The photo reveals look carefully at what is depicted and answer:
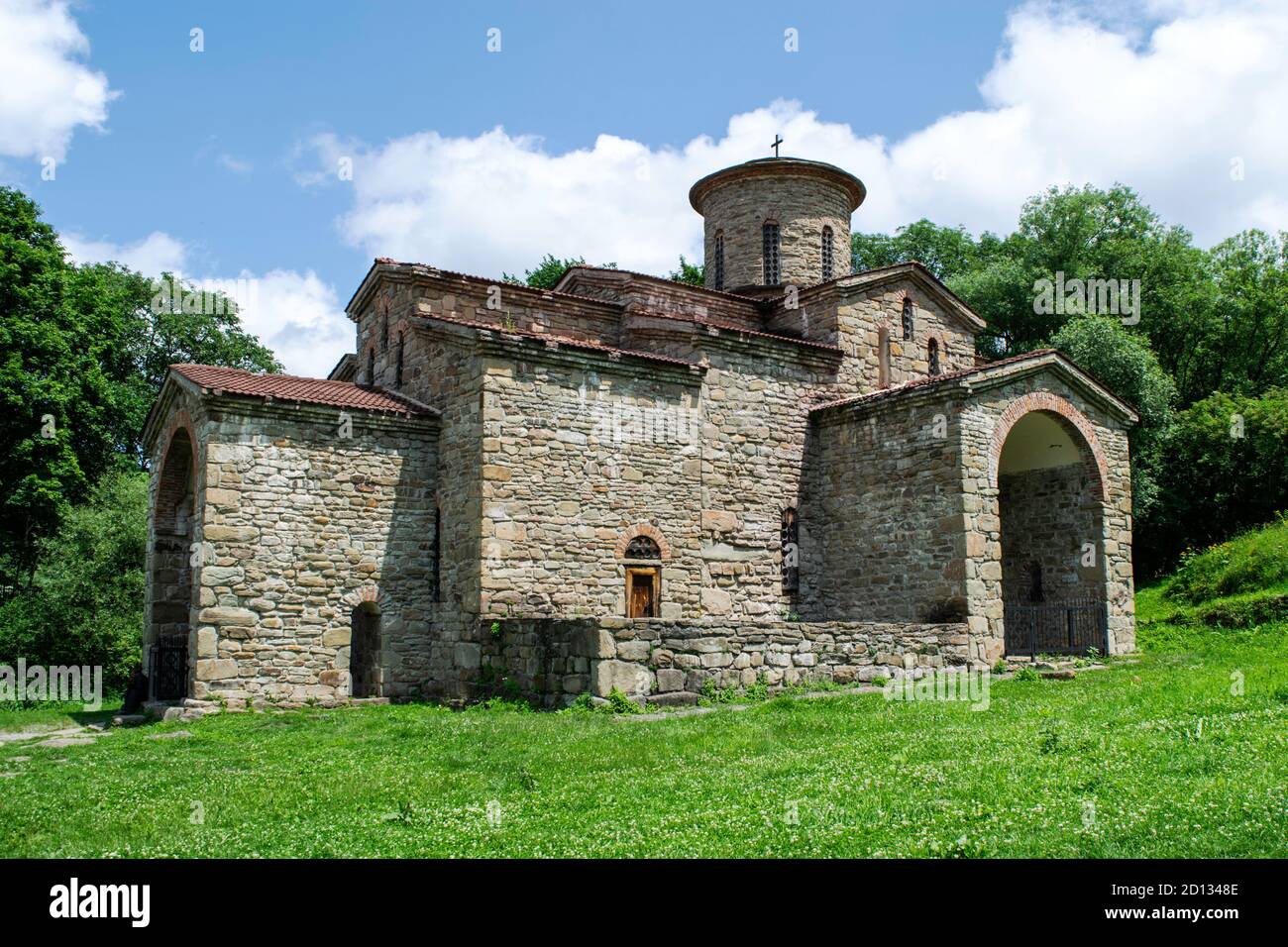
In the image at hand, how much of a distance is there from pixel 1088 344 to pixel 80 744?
2357cm

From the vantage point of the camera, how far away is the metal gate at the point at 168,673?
622 inches

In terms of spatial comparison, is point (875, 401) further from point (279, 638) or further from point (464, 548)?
point (279, 638)

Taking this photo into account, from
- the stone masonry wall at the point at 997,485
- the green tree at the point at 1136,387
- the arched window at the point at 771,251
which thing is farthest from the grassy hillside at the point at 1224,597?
the arched window at the point at 771,251

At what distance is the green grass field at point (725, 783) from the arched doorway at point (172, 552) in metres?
4.30

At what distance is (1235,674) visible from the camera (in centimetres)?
1105

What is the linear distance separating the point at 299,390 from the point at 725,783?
10.5m

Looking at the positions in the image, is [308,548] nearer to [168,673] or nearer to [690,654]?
[168,673]

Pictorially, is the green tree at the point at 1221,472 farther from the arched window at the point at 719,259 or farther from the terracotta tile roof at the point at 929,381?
the arched window at the point at 719,259

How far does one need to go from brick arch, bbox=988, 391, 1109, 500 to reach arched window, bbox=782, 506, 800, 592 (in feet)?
11.7

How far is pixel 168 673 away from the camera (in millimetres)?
15883

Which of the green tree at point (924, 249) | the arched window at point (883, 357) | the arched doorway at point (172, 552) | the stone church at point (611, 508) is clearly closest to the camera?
the stone church at point (611, 508)

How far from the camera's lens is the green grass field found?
5.61 m

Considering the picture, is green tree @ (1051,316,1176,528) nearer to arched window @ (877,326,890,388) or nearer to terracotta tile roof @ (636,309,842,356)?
arched window @ (877,326,890,388)
